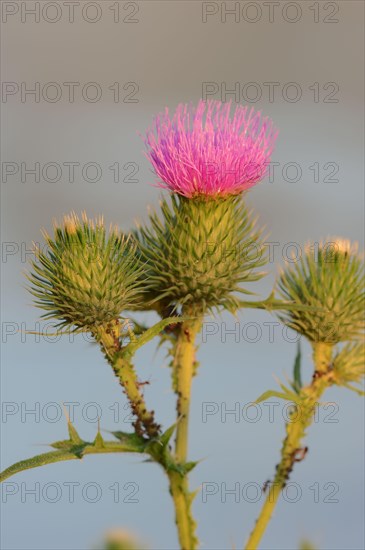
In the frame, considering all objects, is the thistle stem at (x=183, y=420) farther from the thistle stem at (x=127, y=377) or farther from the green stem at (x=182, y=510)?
the thistle stem at (x=127, y=377)

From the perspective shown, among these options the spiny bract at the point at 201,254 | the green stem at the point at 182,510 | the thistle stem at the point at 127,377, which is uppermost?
the spiny bract at the point at 201,254

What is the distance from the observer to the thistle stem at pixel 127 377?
4500 mm

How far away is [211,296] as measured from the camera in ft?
15.9

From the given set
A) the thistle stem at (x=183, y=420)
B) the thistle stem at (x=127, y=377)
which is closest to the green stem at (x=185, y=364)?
the thistle stem at (x=183, y=420)

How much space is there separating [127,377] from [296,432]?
3.80ft

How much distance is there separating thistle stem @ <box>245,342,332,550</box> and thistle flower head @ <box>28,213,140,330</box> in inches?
50.9

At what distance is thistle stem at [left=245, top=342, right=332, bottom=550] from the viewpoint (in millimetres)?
4727

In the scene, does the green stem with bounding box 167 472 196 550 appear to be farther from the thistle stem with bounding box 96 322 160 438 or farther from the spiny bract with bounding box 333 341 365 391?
the spiny bract with bounding box 333 341 365 391

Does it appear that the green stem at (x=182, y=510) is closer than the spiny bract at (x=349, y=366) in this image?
Yes

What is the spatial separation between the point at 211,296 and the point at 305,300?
0.79 metres

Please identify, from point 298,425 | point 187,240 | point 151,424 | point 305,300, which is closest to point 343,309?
point 305,300

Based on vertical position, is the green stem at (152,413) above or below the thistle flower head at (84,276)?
below

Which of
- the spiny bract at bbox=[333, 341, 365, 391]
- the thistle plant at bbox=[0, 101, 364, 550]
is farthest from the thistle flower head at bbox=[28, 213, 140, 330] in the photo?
the spiny bract at bbox=[333, 341, 365, 391]

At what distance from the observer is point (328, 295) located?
5.23m
